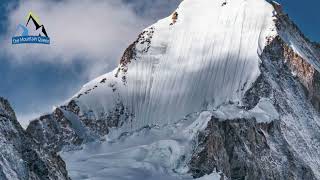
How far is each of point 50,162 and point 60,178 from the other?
270 cm

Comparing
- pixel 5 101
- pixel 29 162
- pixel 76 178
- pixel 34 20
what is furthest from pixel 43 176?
pixel 76 178

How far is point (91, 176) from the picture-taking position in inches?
7840

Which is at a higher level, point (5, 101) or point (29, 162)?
point (5, 101)

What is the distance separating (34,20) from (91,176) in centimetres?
7007

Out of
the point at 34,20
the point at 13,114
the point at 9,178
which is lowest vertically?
the point at 9,178

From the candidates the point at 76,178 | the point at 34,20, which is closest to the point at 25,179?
the point at 34,20

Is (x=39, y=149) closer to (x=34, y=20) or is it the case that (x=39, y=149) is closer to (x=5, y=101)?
(x=5, y=101)

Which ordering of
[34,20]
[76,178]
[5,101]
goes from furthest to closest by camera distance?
[76,178] < [34,20] < [5,101]

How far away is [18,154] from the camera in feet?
338

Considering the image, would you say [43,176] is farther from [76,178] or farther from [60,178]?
[76,178]

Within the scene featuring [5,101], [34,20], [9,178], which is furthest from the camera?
[34,20]

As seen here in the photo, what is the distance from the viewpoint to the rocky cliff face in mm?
101000

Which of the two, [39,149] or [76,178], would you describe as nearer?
[39,149]

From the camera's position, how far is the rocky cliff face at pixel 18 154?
10100 cm
